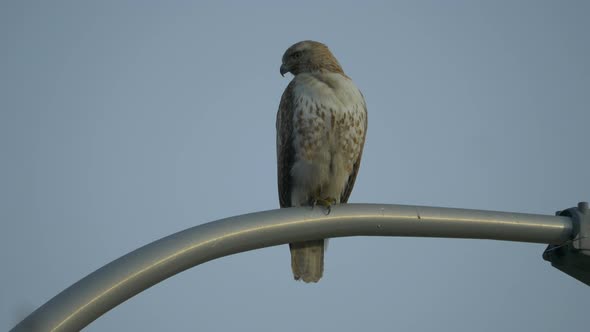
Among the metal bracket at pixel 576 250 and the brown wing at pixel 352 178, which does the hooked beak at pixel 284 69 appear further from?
the metal bracket at pixel 576 250

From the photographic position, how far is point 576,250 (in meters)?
5.09

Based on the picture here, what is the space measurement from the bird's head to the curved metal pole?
316 centimetres

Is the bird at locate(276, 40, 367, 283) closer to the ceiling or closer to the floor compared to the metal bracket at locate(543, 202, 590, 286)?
closer to the ceiling

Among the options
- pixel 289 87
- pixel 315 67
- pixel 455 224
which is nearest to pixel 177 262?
pixel 455 224

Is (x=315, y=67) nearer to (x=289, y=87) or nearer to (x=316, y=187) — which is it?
(x=289, y=87)

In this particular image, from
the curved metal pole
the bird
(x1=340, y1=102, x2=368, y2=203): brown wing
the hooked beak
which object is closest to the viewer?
the curved metal pole

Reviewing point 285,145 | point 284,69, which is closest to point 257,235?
point 285,145

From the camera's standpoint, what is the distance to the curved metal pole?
3732 millimetres

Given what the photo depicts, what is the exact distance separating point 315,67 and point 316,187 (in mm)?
1256

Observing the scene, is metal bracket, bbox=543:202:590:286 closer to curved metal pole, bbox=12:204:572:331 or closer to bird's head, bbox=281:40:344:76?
curved metal pole, bbox=12:204:572:331

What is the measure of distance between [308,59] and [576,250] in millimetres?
3659

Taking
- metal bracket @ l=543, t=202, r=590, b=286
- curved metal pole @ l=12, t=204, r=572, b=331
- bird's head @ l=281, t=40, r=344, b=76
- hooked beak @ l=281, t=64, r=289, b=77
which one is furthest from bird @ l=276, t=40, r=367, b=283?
metal bracket @ l=543, t=202, r=590, b=286

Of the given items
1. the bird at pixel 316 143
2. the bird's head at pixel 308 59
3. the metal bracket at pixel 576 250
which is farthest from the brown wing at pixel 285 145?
the metal bracket at pixel 576 250

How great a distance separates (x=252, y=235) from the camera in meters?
4.49
